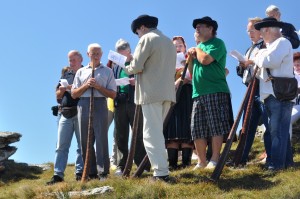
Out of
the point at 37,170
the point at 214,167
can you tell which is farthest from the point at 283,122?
the point at 37,170

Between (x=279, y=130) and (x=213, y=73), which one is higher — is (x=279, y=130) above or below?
below

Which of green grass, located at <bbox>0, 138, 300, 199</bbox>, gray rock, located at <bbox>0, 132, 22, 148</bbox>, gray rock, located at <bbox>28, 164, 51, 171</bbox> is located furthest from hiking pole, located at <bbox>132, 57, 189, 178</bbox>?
gray rock, located at <bbox>0, 132, 22, 148</bbox>

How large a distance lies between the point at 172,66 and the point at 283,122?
196cm

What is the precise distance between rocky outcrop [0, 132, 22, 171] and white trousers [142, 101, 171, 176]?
7970 millimetres

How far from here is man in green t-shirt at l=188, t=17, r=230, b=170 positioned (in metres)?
8.09

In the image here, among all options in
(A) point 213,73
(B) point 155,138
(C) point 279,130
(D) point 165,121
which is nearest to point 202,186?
(B) point 155,138

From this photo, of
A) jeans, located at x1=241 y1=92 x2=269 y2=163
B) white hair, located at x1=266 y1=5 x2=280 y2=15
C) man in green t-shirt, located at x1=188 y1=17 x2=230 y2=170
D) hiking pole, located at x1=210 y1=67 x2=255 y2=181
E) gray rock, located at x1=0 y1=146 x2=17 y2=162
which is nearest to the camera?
hiking pole, located at x1=210 y1=67 x2=255 y2=181

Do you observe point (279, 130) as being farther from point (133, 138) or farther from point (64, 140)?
point (64, 140)

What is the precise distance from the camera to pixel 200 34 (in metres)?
8.35

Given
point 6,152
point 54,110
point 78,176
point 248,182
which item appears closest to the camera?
point 248,182

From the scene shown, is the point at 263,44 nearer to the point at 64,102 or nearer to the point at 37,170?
the point at 64,102

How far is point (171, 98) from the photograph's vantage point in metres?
7.43

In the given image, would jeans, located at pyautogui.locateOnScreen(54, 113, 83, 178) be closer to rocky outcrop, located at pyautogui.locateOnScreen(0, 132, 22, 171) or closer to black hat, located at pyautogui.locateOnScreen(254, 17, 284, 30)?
black hat, located at pyautogui.locateOnScreen(254, 17, 284, 30)

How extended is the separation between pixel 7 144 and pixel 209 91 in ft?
27.1
